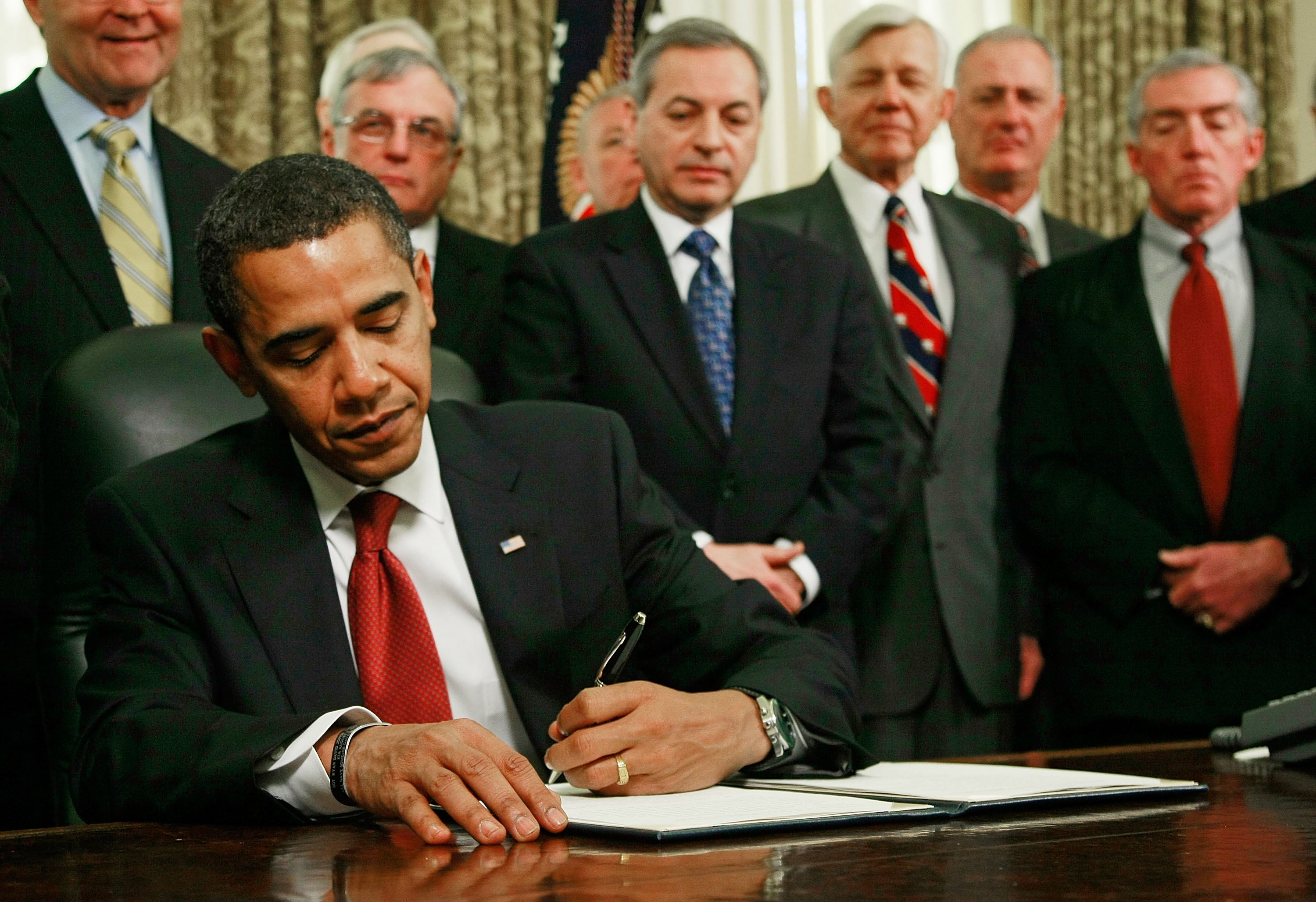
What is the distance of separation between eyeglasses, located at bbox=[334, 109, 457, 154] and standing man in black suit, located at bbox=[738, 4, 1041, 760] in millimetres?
721

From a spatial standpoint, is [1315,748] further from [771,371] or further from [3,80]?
[3,80]

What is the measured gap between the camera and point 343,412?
168 centimetres

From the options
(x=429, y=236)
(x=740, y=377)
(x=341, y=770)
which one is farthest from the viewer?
(x=429, y=236)

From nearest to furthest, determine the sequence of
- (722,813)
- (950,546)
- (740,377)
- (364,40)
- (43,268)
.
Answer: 1. (722,813)
2. (43,268)
3. (740,377)
4. (950,546)
5. (364,40)

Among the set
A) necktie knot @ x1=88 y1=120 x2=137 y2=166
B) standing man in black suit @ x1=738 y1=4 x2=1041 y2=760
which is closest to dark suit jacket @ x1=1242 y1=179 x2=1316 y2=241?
standing man in black suit @ x1=738 y1=4 x2=1041 y2=760

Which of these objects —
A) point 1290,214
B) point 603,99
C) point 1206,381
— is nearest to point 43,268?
point 603,99

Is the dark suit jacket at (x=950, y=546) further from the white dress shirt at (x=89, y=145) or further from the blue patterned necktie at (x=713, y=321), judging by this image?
the white dress shirt at (x=89, y=145)

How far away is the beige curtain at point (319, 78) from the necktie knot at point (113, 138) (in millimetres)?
1737

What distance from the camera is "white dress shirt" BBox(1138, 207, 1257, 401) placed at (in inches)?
119

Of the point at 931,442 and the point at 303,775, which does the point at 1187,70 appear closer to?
the point at 931,442

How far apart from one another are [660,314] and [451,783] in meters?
1.70

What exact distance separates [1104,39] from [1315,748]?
4833 millimetres

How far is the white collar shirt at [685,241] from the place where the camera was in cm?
295

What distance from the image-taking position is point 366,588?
5.55ft
